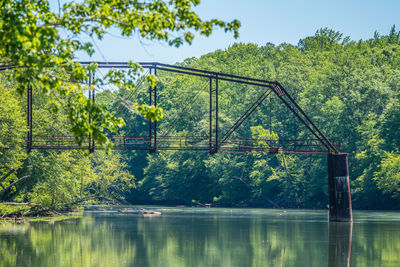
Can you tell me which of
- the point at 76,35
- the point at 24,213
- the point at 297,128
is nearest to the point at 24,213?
the point at 24,213

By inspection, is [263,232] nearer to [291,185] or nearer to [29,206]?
[29,206]

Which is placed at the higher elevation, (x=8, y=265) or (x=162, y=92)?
(x=162, y=92)

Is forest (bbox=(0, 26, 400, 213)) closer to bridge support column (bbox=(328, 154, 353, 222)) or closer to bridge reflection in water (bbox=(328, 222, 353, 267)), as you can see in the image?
bridge support column (bbox=(328, 154, 353, 222))

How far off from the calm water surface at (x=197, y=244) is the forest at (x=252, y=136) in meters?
6.26

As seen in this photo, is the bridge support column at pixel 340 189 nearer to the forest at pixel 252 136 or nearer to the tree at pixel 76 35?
the forest at pixel 252 136

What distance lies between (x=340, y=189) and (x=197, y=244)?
1969 centimetres

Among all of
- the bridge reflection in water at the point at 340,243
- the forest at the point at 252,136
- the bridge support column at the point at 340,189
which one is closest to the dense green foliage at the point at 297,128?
the forest at the point at 252,136

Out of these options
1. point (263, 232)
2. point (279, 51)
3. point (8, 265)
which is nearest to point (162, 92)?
point (279, 51)

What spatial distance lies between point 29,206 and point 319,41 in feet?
289

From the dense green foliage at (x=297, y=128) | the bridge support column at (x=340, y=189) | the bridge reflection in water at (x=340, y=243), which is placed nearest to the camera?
the bridge reflection in water at (x=340, y=243)

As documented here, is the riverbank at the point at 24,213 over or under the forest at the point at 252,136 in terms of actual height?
under

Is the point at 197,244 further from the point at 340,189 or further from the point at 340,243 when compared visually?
the point at 340,189

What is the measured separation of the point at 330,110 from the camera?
86.8 meters

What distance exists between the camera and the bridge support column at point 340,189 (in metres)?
51.3
